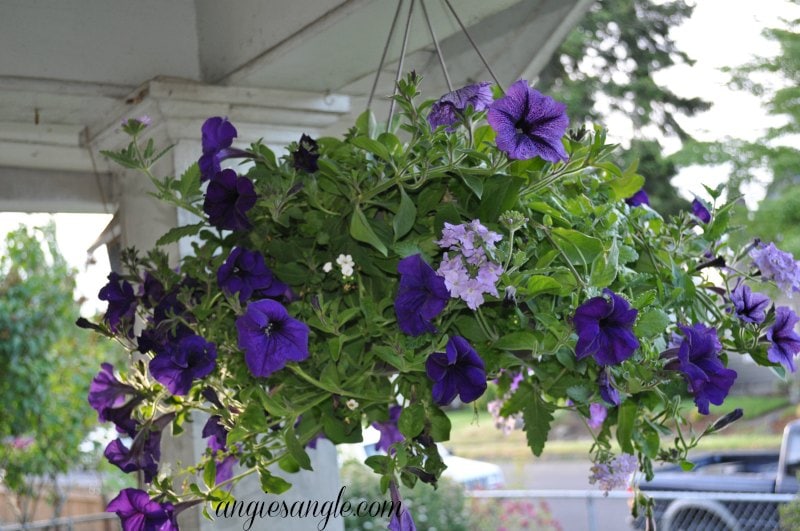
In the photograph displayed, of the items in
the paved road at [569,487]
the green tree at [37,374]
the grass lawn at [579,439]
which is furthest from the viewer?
the grass lawn at [579,439]

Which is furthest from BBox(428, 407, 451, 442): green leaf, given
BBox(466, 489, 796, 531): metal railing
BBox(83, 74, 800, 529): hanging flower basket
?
BBox(466, 489, 796, 531): metal railing

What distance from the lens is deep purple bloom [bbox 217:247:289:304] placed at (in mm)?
922

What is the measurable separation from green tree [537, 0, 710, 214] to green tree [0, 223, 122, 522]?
11.3 ft

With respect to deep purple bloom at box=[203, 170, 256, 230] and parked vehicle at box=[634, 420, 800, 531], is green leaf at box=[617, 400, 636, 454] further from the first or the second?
parked vehicle at box=[634, 420, 800, 531]

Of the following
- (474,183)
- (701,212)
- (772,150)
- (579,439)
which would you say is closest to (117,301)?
(474,183)

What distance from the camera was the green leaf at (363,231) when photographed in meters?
0.85

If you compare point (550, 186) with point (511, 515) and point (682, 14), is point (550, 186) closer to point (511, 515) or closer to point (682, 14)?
point (511, 515)

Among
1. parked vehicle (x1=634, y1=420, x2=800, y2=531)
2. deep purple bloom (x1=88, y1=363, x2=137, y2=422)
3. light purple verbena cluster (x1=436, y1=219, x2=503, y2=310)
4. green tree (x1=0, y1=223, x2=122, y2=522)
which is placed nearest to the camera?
light purple verbena cluster (x1=436, y1=219, x2=503, y2=310)

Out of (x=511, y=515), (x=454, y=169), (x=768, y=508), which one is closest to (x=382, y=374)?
(x=454, y=169)

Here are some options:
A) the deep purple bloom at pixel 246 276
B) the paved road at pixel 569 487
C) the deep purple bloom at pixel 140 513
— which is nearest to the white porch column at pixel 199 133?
the deep purple bloom at pixel 140 513

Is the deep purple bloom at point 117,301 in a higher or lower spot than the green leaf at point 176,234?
lower

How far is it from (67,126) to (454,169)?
905 mm

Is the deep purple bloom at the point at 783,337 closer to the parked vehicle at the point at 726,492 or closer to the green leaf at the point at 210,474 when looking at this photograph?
the green leaf at the point at 210,474

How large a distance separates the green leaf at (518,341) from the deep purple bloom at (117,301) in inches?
18.4
